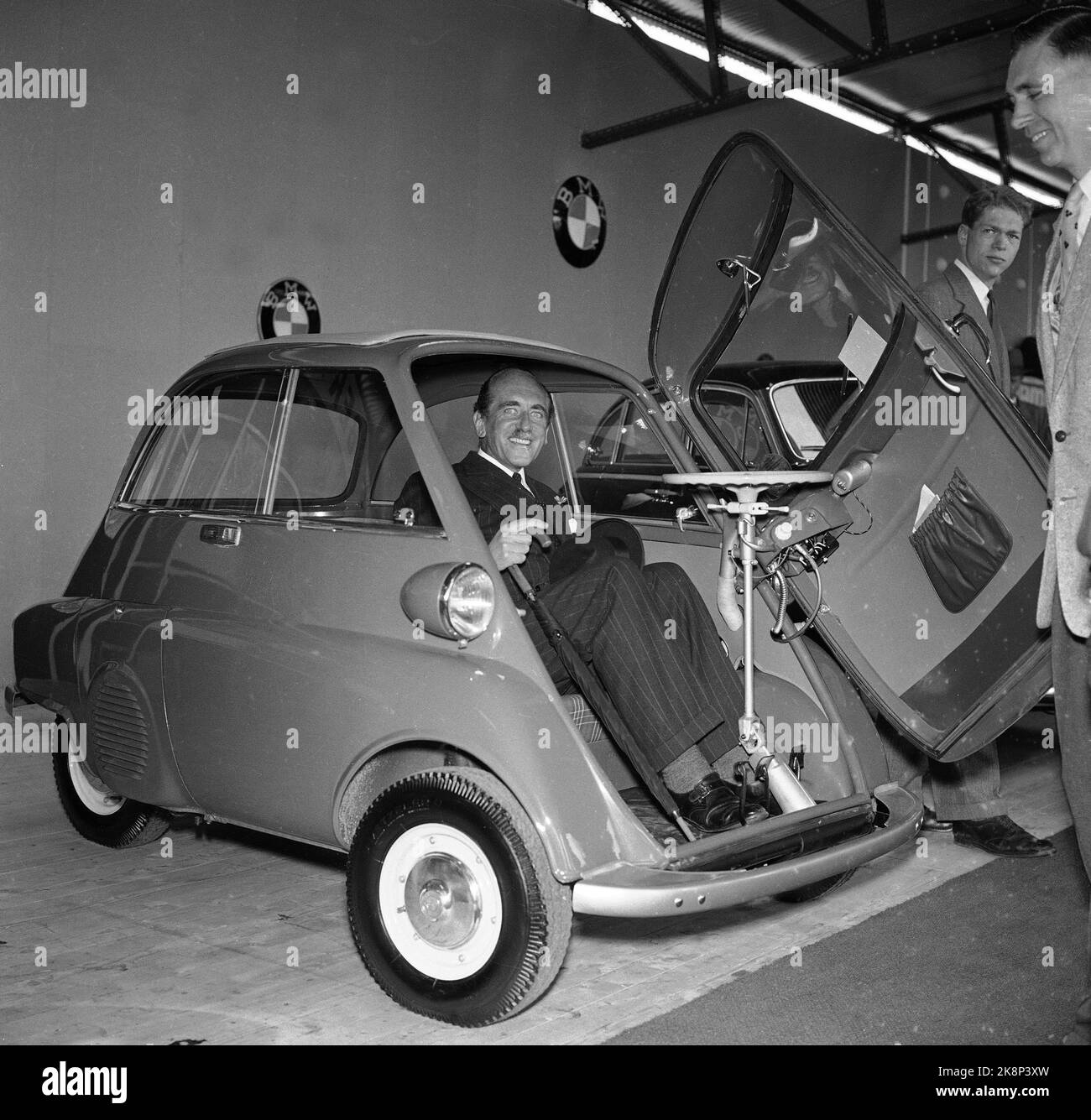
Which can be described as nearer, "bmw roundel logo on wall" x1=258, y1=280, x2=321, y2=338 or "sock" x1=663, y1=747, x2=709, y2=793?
"sock" x1=663, y1=747, x2=709, y2=793

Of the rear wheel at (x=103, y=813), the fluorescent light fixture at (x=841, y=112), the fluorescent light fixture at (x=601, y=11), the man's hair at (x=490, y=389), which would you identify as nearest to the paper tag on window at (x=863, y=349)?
the man's hair at (x=490, y=389)

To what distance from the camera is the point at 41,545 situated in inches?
263

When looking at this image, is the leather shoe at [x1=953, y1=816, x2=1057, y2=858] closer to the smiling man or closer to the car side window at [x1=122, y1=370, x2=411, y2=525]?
the smiling man

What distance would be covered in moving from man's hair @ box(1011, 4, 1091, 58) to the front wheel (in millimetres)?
1885

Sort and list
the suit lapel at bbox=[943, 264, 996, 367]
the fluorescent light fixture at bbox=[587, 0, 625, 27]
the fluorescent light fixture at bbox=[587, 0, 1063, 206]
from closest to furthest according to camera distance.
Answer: the suit lapel at bbox=[943, 264, 996, 367] → the fluorescent light fixture at bbox=[587, 0, 625, 27] → the fluorescent light fixture at bbox=[587, 0, 1063, 206]

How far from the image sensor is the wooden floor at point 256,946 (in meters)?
2.68

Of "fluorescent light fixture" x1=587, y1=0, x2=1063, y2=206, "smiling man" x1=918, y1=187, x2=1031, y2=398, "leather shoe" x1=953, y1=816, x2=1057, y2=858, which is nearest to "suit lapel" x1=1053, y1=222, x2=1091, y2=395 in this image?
"smiling man" x1=918, y1=187, x2=1031, y2=398

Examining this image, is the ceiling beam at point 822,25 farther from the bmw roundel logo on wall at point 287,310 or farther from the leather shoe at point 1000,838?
the leather shoe at point 1000,838

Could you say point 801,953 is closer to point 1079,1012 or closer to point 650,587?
point 1079,1012

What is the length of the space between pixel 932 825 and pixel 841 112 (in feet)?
35.0

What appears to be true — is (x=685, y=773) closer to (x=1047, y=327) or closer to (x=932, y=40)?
(x=1047, y=327)

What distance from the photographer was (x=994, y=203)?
13.7ft

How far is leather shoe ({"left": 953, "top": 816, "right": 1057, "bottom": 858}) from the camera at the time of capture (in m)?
3.99

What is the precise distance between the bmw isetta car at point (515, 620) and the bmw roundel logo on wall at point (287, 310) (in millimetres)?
4127
